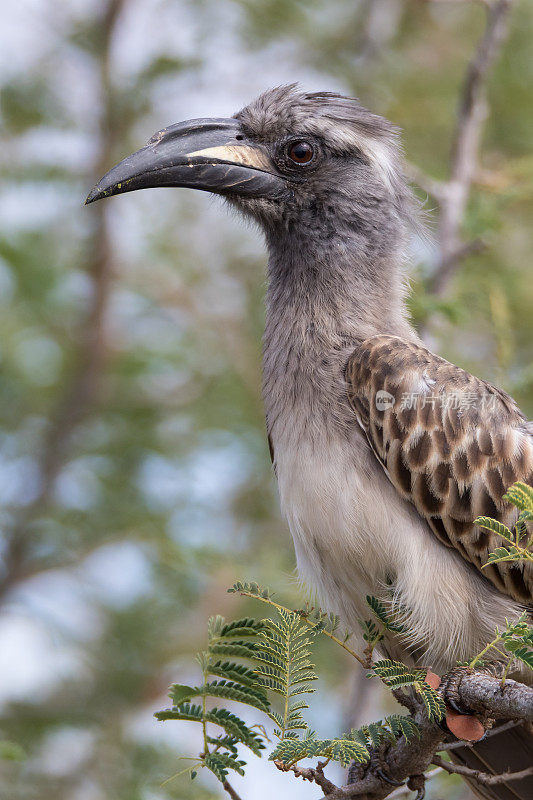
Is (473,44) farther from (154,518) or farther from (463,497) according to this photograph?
(463,497)

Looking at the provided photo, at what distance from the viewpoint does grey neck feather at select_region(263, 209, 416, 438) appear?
4730 millimetres

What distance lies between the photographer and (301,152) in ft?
17.3

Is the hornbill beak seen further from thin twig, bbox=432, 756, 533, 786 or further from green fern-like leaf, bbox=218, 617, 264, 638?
thin twig, bbox=432, 756, 533, 786

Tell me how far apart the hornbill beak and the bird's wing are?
3.90 feet

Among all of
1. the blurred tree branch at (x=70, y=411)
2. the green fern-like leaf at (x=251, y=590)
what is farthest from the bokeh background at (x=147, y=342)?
the green fern-like leaf at (x=251, y=590)

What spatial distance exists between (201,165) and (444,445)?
1832 millimetres

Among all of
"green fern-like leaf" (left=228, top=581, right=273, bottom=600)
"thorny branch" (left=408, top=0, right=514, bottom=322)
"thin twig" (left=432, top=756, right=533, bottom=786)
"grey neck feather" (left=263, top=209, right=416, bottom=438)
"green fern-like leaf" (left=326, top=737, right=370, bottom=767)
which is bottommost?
"thin twig" (left=432, top=756, right=533, bottom=786)

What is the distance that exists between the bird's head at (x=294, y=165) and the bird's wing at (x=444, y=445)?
983 millimetres

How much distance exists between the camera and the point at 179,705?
344cm

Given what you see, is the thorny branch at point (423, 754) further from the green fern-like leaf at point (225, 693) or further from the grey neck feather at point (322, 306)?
the grey neck feather at point (322, 306)

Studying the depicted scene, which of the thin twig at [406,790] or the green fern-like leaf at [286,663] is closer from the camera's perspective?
the green fern-like leaf at [286,663]

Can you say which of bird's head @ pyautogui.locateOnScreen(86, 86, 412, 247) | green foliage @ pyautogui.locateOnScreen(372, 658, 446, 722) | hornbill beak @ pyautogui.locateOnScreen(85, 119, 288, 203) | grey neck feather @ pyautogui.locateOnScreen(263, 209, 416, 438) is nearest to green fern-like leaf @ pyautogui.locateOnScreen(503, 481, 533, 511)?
green foliage @ pyautogui.locateOnScreen(372, 658, 446, 722)

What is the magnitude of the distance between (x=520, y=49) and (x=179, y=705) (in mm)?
7373

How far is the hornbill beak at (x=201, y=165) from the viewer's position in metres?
4.88
